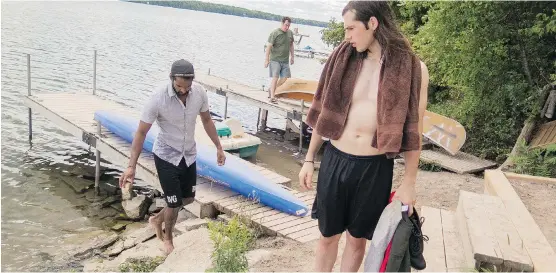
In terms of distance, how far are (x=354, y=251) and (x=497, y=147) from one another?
8.89 meters

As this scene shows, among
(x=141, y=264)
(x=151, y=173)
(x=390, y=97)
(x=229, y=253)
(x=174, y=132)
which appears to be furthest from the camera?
(x=151, y=173)

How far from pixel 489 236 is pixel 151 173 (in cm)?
593

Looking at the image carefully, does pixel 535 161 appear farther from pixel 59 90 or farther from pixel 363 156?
pixel 59 90

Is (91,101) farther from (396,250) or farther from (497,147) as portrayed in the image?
(396,250)

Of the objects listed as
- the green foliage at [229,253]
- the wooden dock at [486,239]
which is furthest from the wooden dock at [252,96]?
the green foliage at [229,253]

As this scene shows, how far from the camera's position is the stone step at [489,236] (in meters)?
3.52

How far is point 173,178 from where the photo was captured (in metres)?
5.32

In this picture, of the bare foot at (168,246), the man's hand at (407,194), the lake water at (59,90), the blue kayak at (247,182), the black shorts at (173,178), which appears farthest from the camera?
the lake water at (59,90)

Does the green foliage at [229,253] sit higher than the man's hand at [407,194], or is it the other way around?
the man's hand at [407,194]

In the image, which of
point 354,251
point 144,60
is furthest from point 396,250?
point 144,60

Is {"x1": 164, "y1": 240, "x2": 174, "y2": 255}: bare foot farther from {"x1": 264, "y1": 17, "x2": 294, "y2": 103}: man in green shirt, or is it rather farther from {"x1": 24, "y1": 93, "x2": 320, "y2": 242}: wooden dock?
{"x1": 264, "y1": 17, "x2": 294, "y2": 103}: man in green shirt

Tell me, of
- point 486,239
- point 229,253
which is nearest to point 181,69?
point 229,253

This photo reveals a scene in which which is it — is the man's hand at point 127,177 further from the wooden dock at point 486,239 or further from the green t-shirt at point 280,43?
the green t-shirt at point 280,43

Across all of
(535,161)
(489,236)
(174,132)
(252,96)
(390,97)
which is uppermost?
(390,97)
